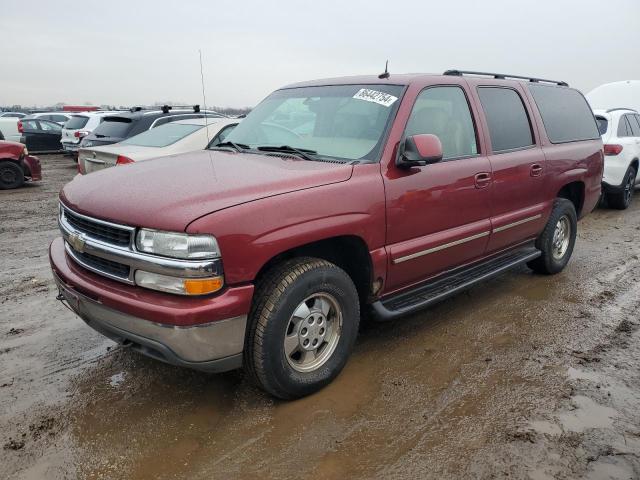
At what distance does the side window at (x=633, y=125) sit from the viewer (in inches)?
364

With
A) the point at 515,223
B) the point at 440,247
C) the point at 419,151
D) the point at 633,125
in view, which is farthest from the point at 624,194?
the point at 419,151

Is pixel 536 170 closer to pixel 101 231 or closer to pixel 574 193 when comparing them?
pixel 574 193

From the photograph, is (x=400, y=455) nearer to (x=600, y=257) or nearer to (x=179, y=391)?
(x=179, y=391)

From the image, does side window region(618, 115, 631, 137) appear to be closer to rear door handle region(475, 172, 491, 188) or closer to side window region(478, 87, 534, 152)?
side window region(478, 87, 534, 152)

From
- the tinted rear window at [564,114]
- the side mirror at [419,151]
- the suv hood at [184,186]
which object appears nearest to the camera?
the suv hood at [184,186]

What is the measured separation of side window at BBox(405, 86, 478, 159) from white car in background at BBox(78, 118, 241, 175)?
3.25m

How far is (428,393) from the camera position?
3.15 meters

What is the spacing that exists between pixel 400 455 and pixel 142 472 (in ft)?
4.12

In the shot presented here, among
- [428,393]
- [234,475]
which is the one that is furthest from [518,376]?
[234,475]

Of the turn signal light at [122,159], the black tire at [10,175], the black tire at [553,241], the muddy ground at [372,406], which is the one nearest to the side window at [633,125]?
the black tire at [553,241]

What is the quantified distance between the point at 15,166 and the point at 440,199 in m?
10.4

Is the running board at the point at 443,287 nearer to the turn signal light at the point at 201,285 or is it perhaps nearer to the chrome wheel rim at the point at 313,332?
the chrome wheel rim at the point at 313,332

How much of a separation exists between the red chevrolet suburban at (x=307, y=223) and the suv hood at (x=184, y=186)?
0.01m

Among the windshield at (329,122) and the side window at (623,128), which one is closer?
the windshield at (329,122)
